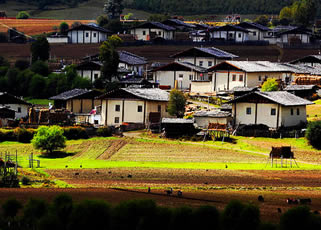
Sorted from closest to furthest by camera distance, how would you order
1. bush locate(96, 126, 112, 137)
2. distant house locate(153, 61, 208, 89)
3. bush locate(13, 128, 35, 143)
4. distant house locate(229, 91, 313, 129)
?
distant house locate(229, 91, 313, 129) → bush locate(13, 128, 35, 143) → bush locate(96, 126, 112, 137) → distant house locate(153, 61, 208, 89)

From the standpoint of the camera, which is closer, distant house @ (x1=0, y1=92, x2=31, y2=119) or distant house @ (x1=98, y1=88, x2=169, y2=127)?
distant house @ (x1=98, y1=88, x2=169, y2=127)

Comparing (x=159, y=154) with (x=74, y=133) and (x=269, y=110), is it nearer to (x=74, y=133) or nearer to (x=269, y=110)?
(x=74, y=133)

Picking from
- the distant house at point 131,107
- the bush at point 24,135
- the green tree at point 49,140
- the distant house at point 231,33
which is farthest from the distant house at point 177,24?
the green tree at point 49,140

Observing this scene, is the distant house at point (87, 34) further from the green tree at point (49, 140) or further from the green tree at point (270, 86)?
the green tree at point (49, 140)

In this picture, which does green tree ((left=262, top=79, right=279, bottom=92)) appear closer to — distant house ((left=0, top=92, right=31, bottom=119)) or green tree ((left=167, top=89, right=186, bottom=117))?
green tree ((left=167, top=89, right=186, bottom=117))

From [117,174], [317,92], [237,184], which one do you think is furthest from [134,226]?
[317,92]

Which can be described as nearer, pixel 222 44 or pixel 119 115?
pixel 119 115

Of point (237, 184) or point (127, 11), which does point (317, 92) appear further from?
point (127, 11)

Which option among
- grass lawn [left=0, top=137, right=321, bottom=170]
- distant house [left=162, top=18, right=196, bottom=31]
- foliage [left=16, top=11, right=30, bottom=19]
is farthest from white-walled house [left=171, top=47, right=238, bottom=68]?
foliage [left=16, top=11, right=30, bottom=19]
